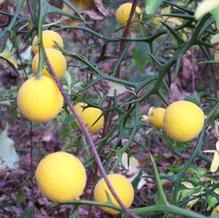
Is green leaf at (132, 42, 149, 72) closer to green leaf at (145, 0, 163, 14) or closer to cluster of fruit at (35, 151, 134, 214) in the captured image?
green leaf at (145, 0, 163, 14)

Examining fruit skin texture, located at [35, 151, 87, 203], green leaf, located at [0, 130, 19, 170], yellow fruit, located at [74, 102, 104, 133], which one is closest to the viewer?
fruit skin texture, located at [35, 151, 87, 203]

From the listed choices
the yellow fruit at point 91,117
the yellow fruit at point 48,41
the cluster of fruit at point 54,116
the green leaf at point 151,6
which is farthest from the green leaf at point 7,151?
the green leaf at point 151,6

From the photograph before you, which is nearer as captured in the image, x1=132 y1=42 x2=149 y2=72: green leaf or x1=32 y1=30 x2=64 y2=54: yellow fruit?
x1=32 y1=30 x2=64 y2=54: yellow fruit

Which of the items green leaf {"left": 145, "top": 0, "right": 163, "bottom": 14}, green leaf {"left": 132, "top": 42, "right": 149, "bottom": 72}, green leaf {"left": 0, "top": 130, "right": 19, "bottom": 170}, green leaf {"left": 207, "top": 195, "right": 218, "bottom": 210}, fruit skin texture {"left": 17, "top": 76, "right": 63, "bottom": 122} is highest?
green leaf {"left": 145, "top": 0, "right": 163, "bottom": 14}

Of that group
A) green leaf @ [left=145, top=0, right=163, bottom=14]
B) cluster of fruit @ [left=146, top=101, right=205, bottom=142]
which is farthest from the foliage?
cluster of fruit @ [left=146, top=101, right=205, bottom=142]

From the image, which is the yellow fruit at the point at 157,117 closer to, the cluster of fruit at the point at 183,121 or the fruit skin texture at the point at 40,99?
the cluster of fruit at the point at 183,121

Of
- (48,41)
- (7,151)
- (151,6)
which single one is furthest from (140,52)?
(151,6)

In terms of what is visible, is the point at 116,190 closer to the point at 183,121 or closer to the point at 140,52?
the point at 183,121
